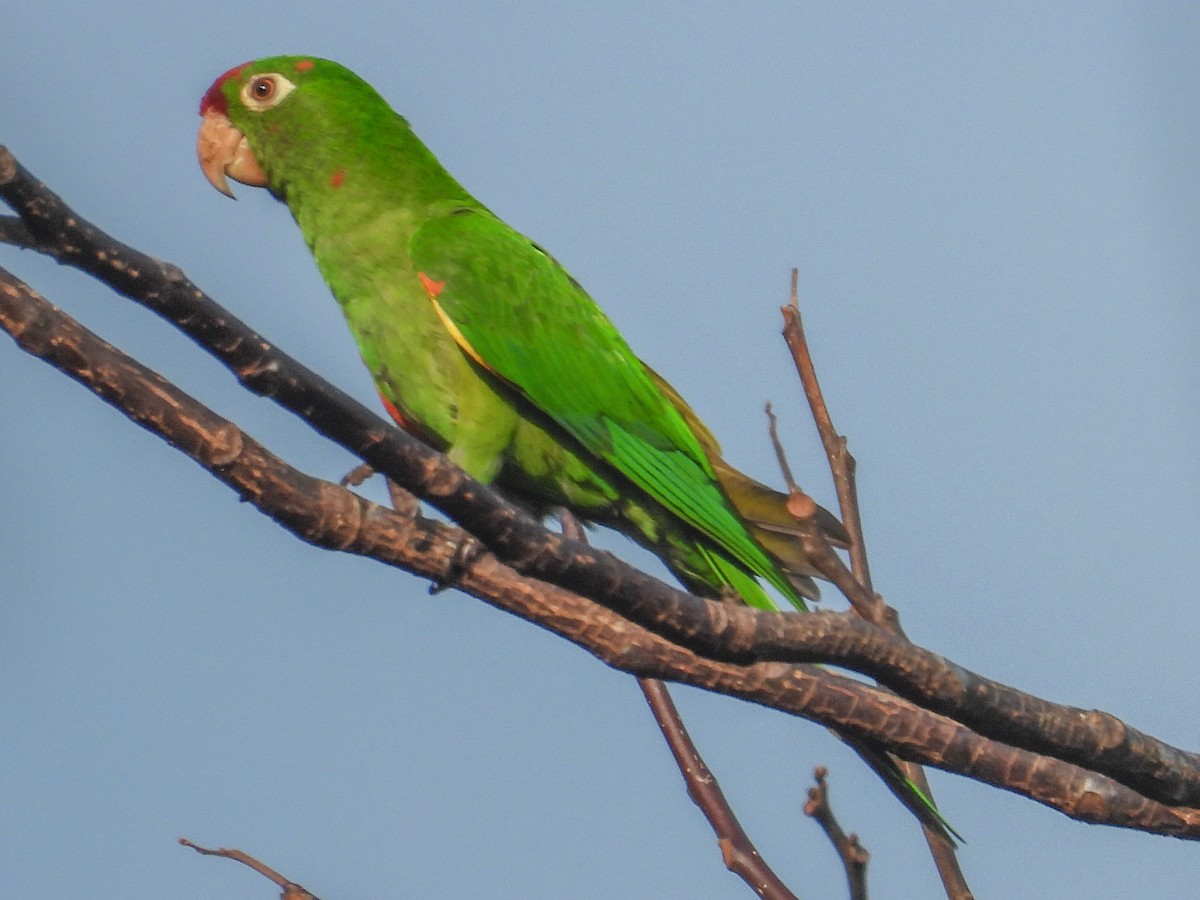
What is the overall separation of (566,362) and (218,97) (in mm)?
1867

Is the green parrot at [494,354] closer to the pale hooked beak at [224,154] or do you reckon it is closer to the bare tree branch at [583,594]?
the pale hooked beak at [224,154]

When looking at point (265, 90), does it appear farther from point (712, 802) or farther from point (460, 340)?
point (712, 802)

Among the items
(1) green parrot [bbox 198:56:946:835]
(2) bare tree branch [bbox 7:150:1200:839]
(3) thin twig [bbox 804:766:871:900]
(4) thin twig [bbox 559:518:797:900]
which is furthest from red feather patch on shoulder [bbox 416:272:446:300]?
(3) thin twig [bbox 804:766:871:900]

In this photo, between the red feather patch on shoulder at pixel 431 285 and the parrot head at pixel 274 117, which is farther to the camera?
the parrot head at pixel 274 117

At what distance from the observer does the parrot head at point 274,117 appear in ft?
15.8

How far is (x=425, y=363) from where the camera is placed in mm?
4316

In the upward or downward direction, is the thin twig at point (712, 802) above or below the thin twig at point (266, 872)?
above

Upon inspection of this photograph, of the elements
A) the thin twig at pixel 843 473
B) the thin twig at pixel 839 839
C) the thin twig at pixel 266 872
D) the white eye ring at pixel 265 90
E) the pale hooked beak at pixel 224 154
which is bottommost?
the thin twig at pixel 266 872

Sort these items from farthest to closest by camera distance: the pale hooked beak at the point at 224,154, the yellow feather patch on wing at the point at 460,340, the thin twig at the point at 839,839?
the pale hooked beak at the point at 224,154
the yellow feather patch on wing at the point at 460,340
the thin twig at the point at 839,839

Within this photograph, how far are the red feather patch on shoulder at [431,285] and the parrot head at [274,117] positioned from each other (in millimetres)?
775

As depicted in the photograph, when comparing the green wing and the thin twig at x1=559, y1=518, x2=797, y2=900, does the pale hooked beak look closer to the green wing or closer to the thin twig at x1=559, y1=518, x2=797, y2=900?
the green wing

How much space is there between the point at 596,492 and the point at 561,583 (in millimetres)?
1964

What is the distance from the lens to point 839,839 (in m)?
2.66

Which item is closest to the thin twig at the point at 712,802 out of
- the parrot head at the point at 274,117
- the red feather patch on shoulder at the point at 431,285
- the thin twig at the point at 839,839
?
the thin twig at the point at 839,839
